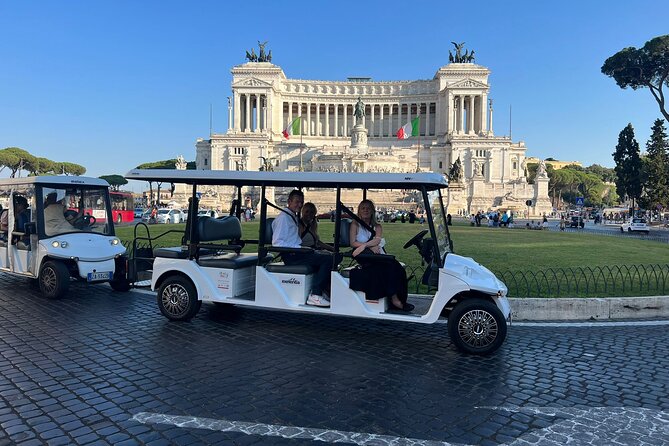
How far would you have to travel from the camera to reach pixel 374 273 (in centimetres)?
664

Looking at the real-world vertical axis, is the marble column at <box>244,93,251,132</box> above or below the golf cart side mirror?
above

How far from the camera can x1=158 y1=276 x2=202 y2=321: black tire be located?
7.71 meters

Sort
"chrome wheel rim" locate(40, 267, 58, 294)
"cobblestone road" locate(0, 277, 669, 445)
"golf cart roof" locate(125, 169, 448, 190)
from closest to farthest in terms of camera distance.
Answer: "cobblestone road" locate(0, 277, 669, 445)
"golf cart roof" locate(125, 169, 448, 190)
"chrome wheel rim" locate(40, 267, 58, 294)

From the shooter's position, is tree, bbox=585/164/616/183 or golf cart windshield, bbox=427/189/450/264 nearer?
golf cart windshield, bbox=427/189/450/264

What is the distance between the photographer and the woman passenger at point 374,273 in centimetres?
662

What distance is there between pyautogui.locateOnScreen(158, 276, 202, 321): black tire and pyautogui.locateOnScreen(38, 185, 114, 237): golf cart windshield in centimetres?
341

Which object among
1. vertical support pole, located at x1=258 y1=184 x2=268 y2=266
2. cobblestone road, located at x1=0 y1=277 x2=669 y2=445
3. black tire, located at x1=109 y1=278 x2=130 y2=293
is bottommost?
cobblestone road, located at x1=0 y1=277 x2=669 y2=445

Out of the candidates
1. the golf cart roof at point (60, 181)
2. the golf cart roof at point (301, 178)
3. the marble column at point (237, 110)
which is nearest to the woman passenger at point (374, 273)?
the golf cart roof at point (301, 178)

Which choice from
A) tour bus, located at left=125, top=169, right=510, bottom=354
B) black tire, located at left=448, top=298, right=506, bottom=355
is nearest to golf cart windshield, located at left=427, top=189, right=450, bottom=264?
tour bus, located at left=125, top=169, right=510, bottom=354

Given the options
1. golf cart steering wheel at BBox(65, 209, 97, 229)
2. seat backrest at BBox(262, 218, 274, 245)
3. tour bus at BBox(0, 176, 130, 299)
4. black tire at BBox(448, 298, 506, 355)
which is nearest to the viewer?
black tire at BBox(448, 298, 506, 355)

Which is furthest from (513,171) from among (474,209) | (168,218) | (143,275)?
(143,275)

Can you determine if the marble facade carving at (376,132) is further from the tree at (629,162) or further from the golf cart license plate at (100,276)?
the golf cart license plate at (100,276)

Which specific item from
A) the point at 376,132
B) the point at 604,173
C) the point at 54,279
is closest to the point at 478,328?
the point at 54,279

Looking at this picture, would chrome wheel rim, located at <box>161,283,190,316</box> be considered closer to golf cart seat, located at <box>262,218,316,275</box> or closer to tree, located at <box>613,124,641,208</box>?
golf cart seat, located at <box>262,218,316,275</box>
